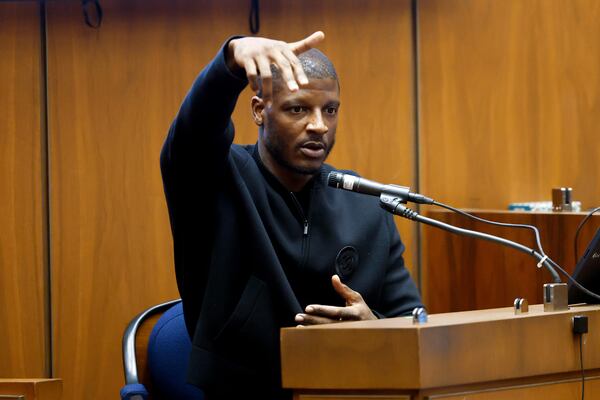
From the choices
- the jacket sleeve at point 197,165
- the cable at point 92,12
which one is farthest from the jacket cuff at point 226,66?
the cable at point 92,12

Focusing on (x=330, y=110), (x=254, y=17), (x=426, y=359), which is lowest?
(x=426, y=359)

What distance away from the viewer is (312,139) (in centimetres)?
228

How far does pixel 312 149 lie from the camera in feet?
7.52

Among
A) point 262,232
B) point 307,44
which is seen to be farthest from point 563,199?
point 307,44

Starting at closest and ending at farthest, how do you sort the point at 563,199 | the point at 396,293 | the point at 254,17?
the point at 396,293, the point at 563,199, the point at 254,17

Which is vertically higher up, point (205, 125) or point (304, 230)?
point (205, 125)

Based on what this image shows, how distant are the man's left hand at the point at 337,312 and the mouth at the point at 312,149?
424 mm

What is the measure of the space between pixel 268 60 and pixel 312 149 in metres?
0.56

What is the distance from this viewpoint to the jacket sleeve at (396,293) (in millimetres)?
2365

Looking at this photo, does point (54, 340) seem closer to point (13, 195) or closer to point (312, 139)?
point (13, 195)

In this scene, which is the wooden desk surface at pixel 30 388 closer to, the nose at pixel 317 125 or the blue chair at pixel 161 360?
the blue chair at pixel 161 360

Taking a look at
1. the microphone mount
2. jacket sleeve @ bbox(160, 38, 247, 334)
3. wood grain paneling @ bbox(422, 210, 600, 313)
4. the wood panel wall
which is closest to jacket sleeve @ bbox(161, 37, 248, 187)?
jacket sleeve @ bbox(160, 38, 247, 334)

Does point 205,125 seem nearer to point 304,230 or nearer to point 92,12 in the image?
point 304,230

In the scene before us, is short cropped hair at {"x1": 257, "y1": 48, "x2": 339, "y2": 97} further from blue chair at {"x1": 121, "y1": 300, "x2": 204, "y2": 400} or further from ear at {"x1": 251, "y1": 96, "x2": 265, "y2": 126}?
blue chair at {"x1": 121, "y1": 300, "x2": 204, "y2": 400}
